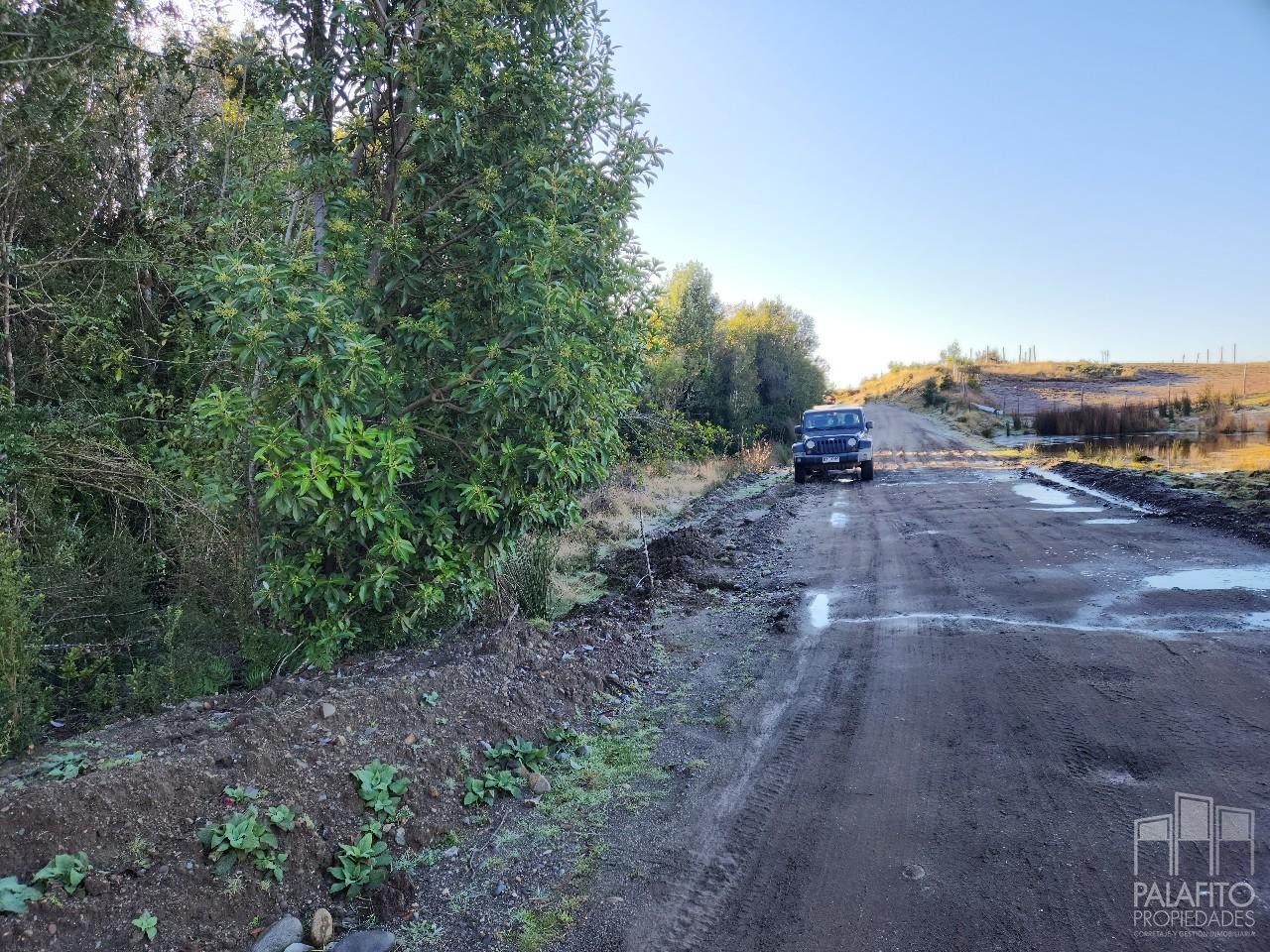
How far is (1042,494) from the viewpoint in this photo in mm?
16516

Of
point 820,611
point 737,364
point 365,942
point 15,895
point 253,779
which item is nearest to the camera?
point 15,895

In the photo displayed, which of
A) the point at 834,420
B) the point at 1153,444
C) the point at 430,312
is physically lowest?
the point at 1153,444

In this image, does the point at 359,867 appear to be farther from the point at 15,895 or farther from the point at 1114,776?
the point at 1114,776

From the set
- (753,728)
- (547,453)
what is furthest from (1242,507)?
(547,453)

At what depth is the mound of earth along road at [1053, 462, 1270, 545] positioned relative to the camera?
1057 cm

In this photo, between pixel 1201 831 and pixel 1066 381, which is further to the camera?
pixel 1066 381

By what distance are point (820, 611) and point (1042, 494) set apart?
36.4 feet

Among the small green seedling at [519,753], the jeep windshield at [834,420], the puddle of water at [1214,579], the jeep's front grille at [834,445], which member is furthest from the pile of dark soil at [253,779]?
the jeep windshield at [834,420]

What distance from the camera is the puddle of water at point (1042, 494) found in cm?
1516

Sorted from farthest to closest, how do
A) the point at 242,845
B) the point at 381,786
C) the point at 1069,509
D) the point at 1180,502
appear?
the point at 1069,509 < the point at 1180,502 < the point at 381,786 < the point at 242,845

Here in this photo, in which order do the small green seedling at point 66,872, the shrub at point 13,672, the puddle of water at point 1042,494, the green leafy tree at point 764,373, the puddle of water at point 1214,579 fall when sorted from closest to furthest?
the small green seedling at point 66,872 → the shrub at point 13,672 → the puddle of water at point 1214,579 → the puddle of water at point 1042,494 → the green leafy tree at point 764,373

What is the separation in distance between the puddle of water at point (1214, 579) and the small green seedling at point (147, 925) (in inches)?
361

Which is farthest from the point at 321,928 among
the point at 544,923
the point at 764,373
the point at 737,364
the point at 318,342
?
the point at 764,373

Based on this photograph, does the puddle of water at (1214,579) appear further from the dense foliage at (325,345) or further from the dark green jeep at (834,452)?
the dark green jeep at (834,452)
